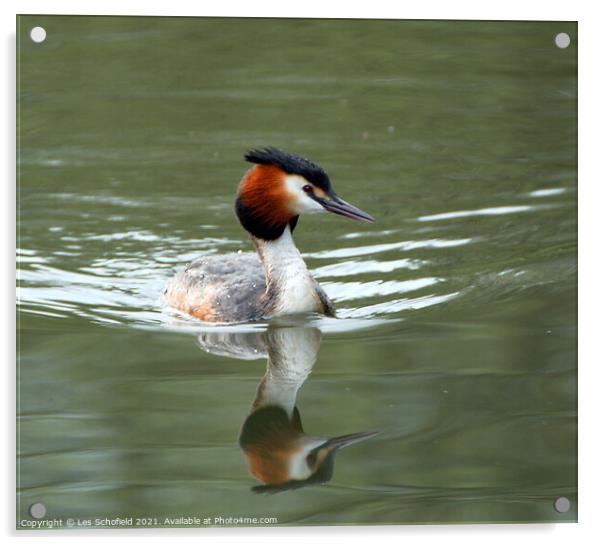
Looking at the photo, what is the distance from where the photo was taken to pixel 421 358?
6.58 m

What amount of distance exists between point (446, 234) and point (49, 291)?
76.6 inches

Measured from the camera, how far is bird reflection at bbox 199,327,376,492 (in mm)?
6002

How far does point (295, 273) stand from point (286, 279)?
0.17 ft

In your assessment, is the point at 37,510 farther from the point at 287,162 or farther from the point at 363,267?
the point at 363,267

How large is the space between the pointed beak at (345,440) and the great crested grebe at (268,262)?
137 centimetres

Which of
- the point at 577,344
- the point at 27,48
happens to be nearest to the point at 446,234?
the point at 577,344

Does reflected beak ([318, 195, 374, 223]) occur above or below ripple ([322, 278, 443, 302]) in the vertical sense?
above

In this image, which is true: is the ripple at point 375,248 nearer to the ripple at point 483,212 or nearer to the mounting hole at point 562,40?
the ripple at point 483,212

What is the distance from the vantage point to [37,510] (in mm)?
5902

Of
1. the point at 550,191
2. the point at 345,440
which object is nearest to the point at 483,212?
the point at 550,191

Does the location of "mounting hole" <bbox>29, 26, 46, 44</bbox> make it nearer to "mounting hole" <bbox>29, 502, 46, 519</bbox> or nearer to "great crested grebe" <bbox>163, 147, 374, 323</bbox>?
"great crested grebe" <bbox>163, 147, 374, 323</bbox>

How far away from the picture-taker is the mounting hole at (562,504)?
6090 millimetres

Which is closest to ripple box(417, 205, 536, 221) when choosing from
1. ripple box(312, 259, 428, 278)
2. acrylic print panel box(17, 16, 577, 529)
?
acrylic print panel box(17, 16, 577, 529)
